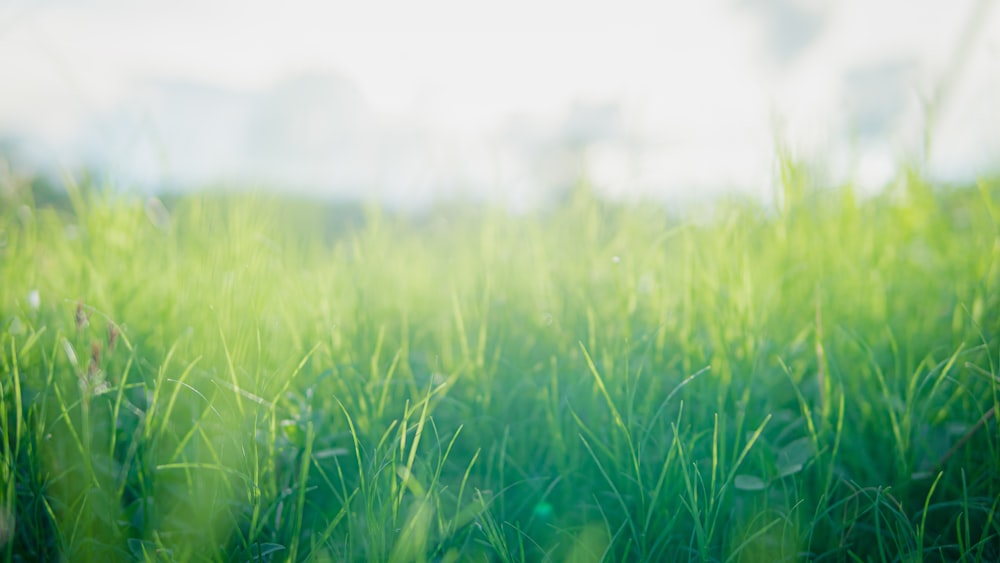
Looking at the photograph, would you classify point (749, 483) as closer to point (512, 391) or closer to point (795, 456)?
point (795, 456)

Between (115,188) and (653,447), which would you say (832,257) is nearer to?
(653,447)

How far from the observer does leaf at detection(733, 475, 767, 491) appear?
1.10 m

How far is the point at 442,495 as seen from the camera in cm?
115

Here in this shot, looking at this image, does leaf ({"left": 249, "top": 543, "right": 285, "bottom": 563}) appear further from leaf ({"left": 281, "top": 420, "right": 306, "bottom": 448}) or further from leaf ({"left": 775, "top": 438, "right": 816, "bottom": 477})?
leaf ({"left": 775, "top": 438, "right": 816, "bottom": 477})

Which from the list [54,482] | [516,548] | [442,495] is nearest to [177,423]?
[54,482]

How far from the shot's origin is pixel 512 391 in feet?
4.51

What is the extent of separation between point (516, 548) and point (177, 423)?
0.77 meters

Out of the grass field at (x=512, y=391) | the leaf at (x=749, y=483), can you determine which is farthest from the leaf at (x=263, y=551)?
the leaf at (x=749, y=483)

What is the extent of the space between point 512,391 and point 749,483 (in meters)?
0.53

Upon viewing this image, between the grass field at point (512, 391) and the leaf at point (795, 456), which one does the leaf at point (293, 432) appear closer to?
the grass field at point (512, 391)

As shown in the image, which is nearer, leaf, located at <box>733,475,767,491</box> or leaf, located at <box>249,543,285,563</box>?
leaf, located at <box>249,543,285,563</box>

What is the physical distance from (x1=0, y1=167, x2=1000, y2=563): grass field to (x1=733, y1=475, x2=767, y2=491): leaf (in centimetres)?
1

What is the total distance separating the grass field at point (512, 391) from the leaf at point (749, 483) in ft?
0.04

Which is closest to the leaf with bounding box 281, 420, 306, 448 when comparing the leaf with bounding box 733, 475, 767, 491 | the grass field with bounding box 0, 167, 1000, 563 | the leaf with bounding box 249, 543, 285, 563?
the grass field with bounding box 0, 167, 1000, 563
